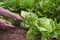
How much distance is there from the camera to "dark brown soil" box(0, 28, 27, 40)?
5.36ft

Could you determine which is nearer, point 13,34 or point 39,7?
point 13,34

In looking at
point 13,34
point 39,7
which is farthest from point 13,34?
point 39,7

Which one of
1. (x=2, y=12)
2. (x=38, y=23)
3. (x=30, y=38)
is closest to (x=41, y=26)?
(x=38, y=23)

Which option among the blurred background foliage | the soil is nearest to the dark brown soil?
the soil

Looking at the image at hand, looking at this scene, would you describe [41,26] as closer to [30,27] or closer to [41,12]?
[30,27]

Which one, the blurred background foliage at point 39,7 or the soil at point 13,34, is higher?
the blurred background foliage at point 39,7

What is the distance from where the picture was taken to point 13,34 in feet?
5.47

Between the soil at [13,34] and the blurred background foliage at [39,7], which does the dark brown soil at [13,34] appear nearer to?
the soil at [13,34]

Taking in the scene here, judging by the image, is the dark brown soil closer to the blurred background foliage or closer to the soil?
the soil

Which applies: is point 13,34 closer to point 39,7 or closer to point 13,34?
point 13,34

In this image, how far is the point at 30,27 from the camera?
1.71 metres

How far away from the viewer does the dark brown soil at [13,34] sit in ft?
5.36

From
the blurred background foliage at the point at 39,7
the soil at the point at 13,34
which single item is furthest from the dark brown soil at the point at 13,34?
the blurred background foliage at the point at 39,7

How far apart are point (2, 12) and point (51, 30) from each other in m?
0.46
